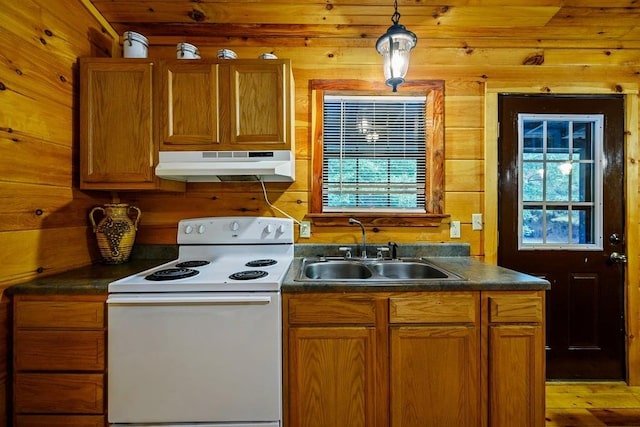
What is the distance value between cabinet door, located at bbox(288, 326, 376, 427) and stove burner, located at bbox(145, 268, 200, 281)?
1.94ft

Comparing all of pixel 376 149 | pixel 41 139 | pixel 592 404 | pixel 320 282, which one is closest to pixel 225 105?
pixel 41 139

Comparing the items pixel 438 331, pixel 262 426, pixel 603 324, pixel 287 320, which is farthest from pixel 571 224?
pixel 262 426

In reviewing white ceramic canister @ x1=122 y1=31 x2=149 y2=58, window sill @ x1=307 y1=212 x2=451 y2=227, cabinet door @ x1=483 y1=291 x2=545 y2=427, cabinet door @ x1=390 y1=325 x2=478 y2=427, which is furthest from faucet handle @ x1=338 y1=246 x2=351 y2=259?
white ceramic canister @ x1=122 y1=31 x2=149 y2=58

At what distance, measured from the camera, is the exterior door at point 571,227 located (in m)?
2.10

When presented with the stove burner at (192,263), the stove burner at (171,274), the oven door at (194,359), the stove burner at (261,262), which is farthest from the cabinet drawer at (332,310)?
the stove burner at (192,263)

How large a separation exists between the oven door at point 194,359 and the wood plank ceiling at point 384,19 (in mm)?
1775

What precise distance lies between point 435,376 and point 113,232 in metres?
1.94

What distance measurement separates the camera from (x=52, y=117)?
160cm

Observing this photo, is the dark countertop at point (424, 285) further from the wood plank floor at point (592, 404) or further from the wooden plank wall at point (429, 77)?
the wood plank floor at point (592, 404)

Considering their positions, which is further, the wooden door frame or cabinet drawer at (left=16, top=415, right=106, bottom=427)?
the wooden door frame

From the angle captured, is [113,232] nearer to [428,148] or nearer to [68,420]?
[68,420]

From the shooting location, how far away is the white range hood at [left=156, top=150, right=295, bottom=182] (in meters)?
1.68

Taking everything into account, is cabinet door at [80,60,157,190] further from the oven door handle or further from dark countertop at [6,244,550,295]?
the oven door handle

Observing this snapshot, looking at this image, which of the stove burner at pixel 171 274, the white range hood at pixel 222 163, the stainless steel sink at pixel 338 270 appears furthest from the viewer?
the stainless steel sink at pixel 338 270
